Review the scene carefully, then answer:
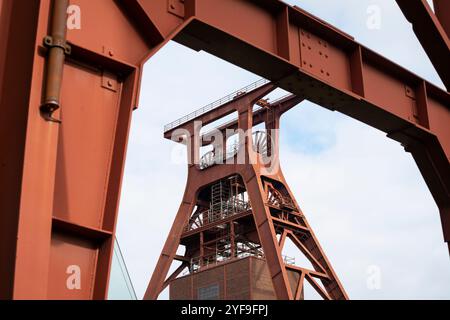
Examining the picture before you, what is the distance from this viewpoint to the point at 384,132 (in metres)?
10.7

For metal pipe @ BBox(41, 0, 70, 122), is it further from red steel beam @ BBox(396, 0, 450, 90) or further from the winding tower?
the winding tower

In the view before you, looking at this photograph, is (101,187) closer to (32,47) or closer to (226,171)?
(32,47)

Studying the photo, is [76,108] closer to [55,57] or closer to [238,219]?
[55,57]

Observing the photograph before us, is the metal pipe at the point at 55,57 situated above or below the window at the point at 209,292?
below

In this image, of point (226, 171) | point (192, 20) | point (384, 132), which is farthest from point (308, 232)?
point (192, 20)

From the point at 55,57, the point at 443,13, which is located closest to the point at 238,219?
the point at 443,13

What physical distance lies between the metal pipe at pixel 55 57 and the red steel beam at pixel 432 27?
6.02 metres

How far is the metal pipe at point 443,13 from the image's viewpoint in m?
10.6

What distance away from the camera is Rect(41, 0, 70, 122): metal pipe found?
512cm

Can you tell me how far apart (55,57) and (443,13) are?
7067 mm

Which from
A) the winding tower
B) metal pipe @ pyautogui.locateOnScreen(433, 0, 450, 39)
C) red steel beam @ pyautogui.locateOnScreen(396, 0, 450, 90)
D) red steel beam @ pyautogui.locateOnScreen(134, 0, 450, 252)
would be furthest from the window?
metal pipe @ pyautogui.locateOnScreen(433, 0, 450, 39)

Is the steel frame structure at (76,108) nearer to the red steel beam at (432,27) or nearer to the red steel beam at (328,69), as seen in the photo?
the red steel beam at (328,69)

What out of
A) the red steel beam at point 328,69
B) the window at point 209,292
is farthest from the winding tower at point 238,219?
the red steel beam at point 328,69

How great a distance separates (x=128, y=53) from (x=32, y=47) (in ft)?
4.10
